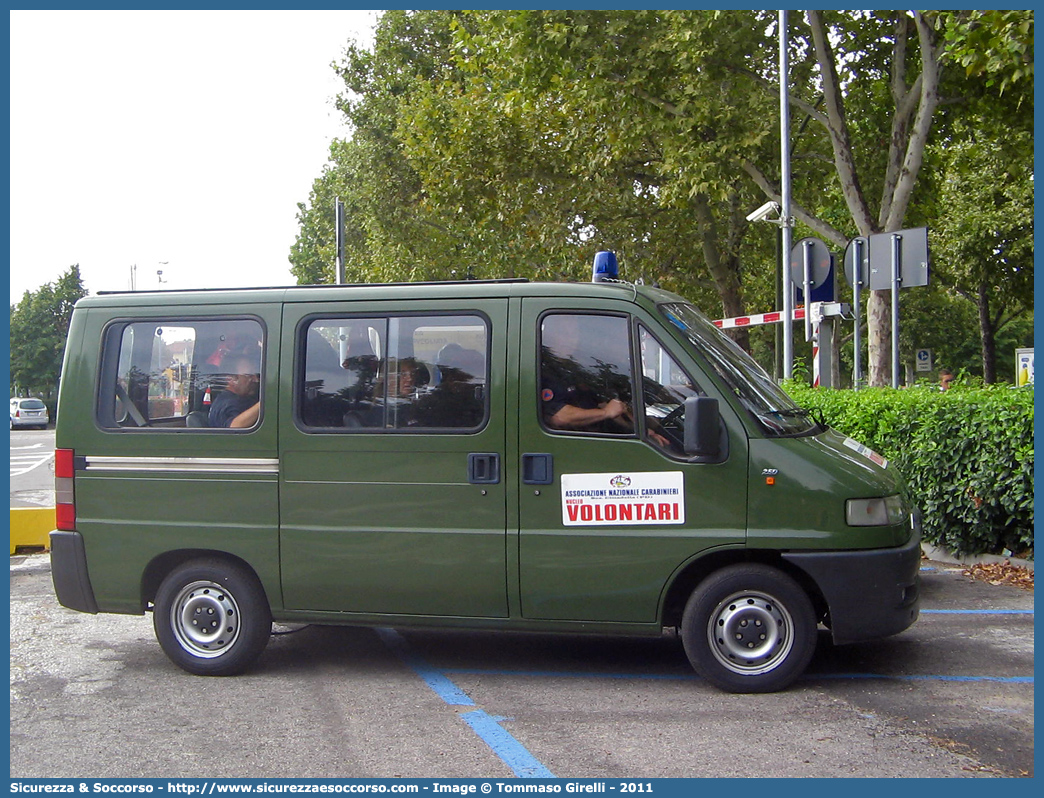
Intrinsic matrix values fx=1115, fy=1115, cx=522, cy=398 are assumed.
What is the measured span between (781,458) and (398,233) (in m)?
29.1

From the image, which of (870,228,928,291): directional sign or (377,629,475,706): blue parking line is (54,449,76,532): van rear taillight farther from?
(870,228,928,291): directional sign

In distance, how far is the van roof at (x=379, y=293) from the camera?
6090mm

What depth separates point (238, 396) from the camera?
6.41 m

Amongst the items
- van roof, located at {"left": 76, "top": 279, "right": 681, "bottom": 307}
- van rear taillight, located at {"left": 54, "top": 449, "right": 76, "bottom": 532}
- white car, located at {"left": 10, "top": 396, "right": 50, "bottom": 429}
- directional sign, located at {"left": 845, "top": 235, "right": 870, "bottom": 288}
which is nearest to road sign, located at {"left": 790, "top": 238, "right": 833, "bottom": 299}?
directional sign, located at {"left": 845, "top": 235, "right": 870, "bottom": 288}

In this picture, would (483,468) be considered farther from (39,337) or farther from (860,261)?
(39,337)

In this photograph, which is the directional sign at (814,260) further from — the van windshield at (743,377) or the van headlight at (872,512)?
the van headlight at (872,512)

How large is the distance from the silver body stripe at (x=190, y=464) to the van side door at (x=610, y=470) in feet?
4.95

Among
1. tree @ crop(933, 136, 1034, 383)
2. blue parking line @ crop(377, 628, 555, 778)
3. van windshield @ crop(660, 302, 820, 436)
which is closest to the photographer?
blue parking line @ crop(377, 628, 555, 778)

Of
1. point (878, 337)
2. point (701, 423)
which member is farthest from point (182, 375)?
point (878, 337)

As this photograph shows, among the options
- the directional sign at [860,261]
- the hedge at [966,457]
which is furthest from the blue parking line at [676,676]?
the directional sign at [860,261]

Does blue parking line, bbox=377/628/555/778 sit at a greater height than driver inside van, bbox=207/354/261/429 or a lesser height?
lesser

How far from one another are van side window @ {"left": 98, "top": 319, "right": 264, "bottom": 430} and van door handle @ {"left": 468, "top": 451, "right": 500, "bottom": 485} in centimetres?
131

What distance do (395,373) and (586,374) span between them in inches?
41.8

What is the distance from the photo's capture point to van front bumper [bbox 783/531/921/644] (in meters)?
5.66
